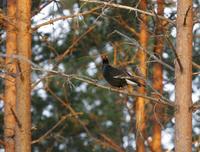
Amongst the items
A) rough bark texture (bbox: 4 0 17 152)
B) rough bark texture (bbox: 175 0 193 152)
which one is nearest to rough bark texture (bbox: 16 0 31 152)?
rough bark texture (bbox: 4 0 17 152)

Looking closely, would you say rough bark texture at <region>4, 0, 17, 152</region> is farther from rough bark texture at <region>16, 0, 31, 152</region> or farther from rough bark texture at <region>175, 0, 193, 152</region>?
rough bark texture at <region>175, 0, 193, 152</region>

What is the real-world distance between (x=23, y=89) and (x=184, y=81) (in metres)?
3.11

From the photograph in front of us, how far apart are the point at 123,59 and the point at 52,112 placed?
664cm

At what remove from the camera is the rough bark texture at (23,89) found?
931 cm

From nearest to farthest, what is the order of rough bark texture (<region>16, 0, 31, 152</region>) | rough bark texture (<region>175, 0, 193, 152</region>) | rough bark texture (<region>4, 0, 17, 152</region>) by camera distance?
rough bark texture (<region>175, 0, 193, 152</region>) < rough bark texture (<region>16, 0, 31, 152</region>) < rough bark texture (<region>4, 0, 17, 152</region>)

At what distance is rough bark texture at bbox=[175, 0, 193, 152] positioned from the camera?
270 inches

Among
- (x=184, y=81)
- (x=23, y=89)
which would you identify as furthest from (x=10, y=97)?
(x=184, y=81)

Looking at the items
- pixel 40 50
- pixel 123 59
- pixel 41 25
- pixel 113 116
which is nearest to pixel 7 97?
pixel 41 25

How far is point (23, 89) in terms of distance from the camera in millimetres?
9406

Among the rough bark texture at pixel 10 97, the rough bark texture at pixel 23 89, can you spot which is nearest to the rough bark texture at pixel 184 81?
the rough bark texture at pixel 23 89

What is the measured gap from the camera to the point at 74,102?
2166 cm

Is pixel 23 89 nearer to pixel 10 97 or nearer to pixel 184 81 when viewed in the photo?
pixel 10 97

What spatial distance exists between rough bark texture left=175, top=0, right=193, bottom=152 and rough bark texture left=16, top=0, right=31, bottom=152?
2.76 metres

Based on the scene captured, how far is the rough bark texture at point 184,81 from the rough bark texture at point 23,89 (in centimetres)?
276
